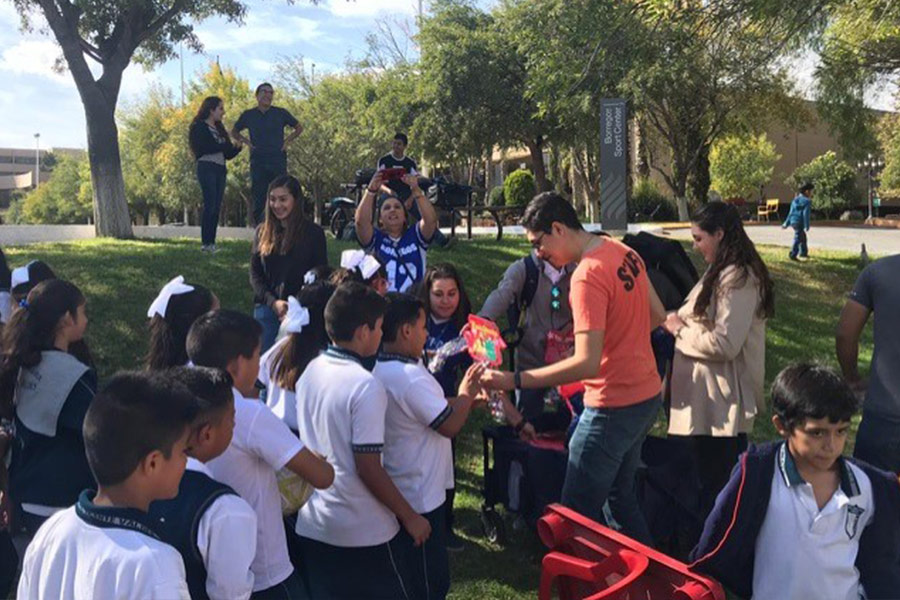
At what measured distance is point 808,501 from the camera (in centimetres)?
227

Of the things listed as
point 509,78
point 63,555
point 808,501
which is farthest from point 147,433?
point 509,78

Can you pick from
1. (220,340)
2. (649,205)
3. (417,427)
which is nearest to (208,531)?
(220,340)

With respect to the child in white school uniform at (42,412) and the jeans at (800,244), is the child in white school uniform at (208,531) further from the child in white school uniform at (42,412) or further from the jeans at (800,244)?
the jeans at (800,244)

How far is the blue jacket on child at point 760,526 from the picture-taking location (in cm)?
228

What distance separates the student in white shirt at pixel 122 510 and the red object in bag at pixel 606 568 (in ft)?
4.72

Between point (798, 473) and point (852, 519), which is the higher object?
point (798, 473)

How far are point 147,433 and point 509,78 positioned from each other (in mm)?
24856

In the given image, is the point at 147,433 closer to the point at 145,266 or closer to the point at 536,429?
the point at 536,429

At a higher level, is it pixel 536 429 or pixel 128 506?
pixel 128 506

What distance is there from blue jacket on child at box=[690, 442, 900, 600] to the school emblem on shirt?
6 cm

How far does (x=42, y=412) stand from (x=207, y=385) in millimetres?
1088

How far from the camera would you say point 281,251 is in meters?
4.96

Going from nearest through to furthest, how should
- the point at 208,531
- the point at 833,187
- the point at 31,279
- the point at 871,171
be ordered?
the point at 208,531
the point at 31,279
the point at 833,187
the point at 871,171

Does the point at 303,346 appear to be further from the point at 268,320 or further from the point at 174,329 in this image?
the point at 268,320
